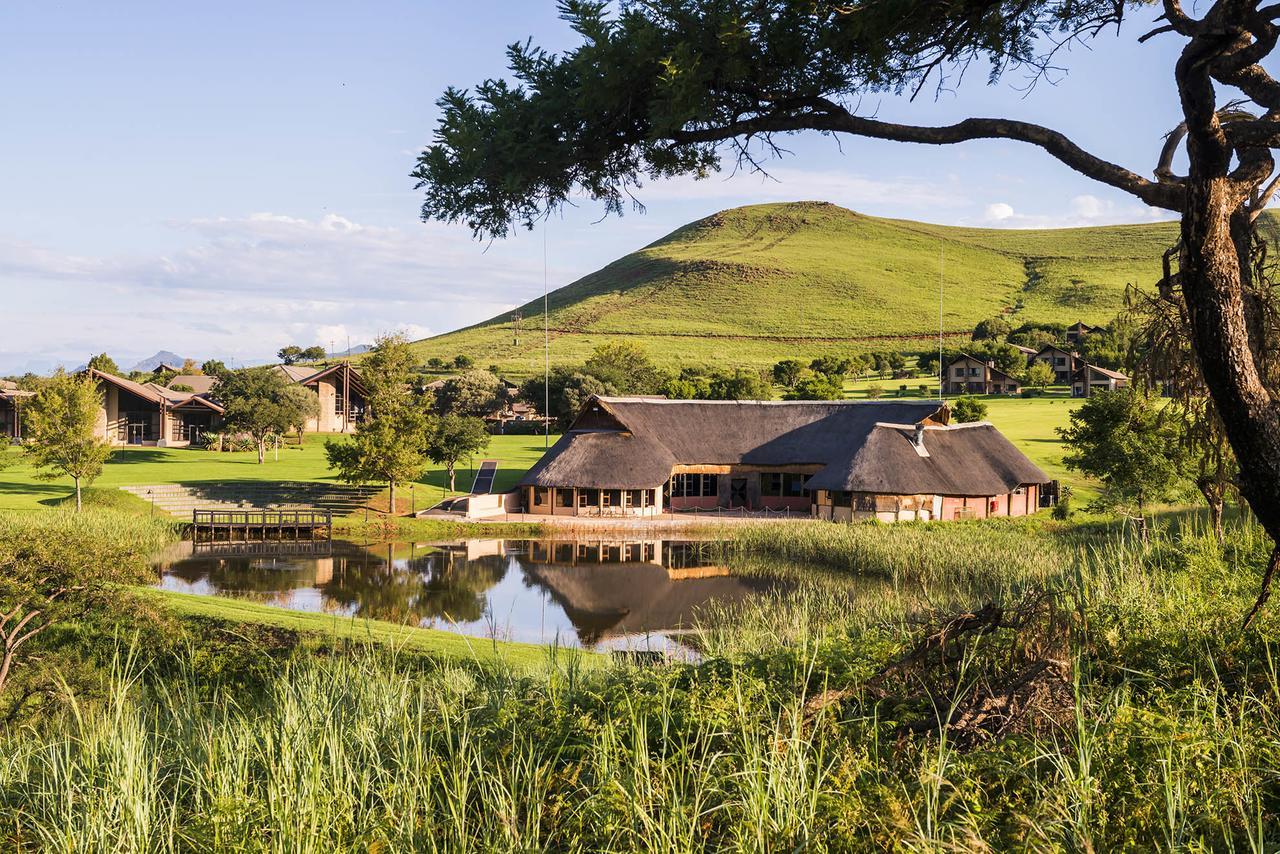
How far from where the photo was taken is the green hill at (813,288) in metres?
96.6

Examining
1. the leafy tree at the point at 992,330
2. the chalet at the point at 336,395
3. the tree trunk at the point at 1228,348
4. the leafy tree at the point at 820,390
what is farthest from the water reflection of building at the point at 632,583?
the leafy tree at the point at 992,330

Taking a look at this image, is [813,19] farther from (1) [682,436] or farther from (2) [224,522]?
(1) [682,436]

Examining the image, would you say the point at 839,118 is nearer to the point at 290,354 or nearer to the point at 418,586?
the point at 418,586

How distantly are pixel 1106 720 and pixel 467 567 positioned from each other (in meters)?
23.1

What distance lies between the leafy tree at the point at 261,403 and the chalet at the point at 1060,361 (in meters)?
47.5

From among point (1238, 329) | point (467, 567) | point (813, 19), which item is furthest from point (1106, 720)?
point (467, 567)

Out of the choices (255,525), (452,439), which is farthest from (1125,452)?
(255,525)

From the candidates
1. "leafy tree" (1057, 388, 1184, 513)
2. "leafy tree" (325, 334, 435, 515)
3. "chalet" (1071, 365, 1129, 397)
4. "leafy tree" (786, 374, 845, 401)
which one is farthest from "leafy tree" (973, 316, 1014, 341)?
"leafy tree" (325, 334, 435, 515)

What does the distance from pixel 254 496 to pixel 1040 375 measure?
49.2m

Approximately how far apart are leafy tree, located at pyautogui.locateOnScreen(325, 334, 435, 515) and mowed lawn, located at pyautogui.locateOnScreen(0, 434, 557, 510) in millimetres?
2867

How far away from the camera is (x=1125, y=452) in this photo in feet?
79.8

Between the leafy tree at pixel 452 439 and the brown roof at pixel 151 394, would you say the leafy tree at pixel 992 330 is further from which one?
the brown roof at pixel 151 394

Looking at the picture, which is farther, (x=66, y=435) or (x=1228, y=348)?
(x=66, y=435)

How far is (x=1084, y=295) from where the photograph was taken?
10425 centimetres
